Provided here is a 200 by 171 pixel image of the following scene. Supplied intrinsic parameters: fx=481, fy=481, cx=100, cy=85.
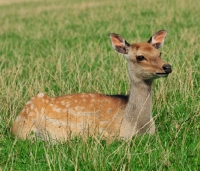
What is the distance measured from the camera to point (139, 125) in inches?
221

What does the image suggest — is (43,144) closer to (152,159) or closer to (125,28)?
(152,159)

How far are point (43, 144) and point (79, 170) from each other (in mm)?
837

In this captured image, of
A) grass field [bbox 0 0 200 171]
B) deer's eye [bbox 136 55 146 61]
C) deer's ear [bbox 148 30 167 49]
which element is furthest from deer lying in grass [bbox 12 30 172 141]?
deer's ear [bbox 148 30 167 49]

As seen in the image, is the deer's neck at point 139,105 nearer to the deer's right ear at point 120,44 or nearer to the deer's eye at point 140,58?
the deer's eye at point 140,58

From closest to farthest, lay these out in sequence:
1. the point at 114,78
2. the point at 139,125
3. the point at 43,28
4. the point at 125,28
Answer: the point at 139,125, the point at 114,78, the point at 125,28, the point at 43,28

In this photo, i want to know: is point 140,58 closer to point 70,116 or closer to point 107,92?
point 70,116

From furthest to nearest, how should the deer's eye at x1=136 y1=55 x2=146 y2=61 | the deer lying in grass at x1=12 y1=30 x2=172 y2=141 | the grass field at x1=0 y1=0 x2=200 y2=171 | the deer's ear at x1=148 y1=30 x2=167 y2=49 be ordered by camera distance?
the deer's ear at x1=148 y1=30 x2=167 y2=49, the deer's eye at x1=136 y1=55 x2=146 y2=61, the deer lying in grass at x1=12 y1=30 x2=172 y2=141, the grass field at x1=0 y1=0 x2=200 y2=171

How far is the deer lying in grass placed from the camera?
18.1ft

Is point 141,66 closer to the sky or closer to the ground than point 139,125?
closer to the sky

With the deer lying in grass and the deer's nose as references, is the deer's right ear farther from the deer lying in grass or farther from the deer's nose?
the deer's nose

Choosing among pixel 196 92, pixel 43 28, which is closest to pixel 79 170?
pixel 196 92

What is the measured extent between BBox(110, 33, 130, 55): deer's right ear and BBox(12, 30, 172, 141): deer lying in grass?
0.21 ft

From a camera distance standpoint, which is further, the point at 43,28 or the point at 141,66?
the point at 43,28

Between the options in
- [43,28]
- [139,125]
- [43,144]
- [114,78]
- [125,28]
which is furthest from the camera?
[43,28]
